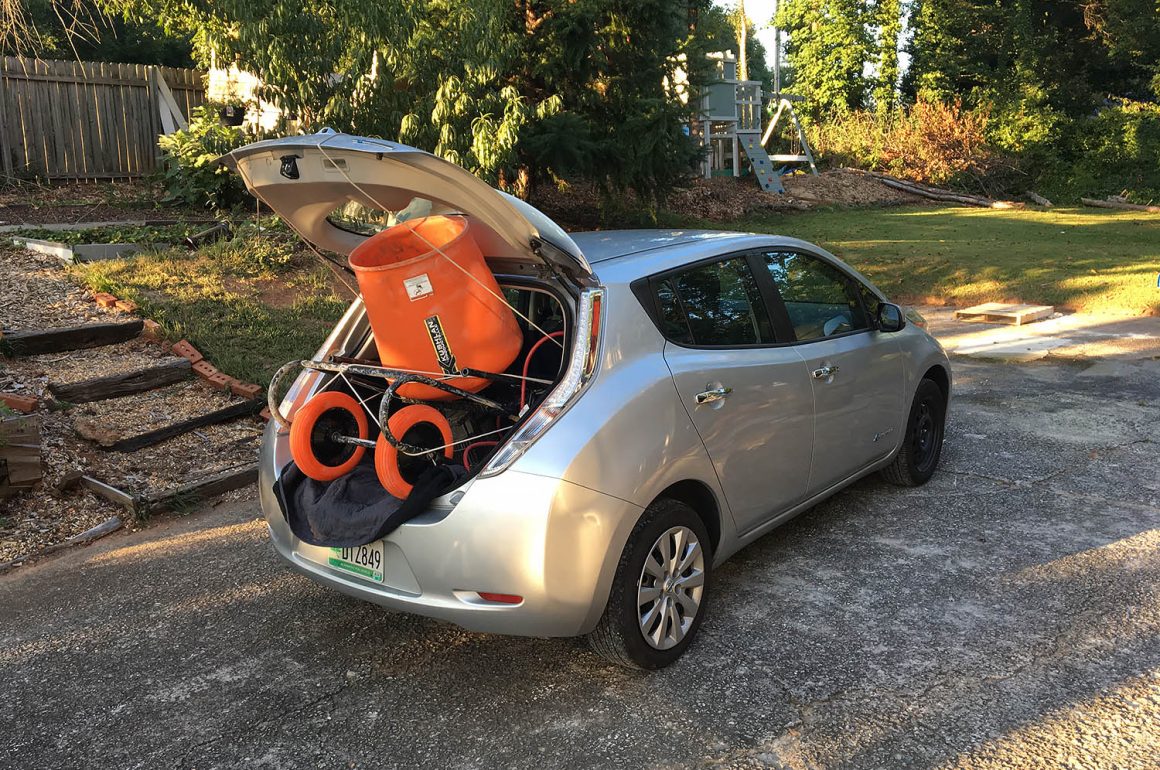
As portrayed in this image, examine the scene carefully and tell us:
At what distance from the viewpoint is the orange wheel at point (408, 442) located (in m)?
3.27

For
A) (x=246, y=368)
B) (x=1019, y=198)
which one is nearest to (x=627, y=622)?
(x=246, y=368)

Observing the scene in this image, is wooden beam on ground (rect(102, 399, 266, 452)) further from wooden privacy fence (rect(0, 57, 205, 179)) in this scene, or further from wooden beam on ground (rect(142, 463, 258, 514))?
wooden privacy fence (rect(0, 57, 205, 179))

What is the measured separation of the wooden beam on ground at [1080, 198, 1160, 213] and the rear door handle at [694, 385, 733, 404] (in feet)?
80.5

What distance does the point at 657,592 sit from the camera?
11.3ft

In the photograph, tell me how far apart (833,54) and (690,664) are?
34598 millimetres

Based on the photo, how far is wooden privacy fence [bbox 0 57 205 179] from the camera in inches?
498

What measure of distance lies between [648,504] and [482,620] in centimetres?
72

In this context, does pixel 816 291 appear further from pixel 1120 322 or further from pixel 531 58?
pixel 531 58

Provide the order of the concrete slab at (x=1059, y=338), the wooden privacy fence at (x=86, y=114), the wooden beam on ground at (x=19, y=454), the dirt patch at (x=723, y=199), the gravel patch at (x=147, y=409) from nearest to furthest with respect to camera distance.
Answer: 1. the wooden beam on ground at (x=19, y=454)
2. the gravel patch at (x=147, y=409)
3. the concrete slab at (x=1059, y=338)
4. the wooden privacy fence at (x=86, y=114)
5. the dirt patch at (x=723, y=199)

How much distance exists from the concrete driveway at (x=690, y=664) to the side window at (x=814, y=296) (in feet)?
3.55

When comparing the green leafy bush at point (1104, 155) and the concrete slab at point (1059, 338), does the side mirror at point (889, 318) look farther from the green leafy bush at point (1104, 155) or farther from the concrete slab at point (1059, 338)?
the green leafy bush at point (1104, 155)

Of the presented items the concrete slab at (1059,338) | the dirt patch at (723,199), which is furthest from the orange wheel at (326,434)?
the dirt patch at (723,199)

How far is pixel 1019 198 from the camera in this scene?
1138 inches

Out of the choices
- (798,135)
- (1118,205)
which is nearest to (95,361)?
(1118,205)
